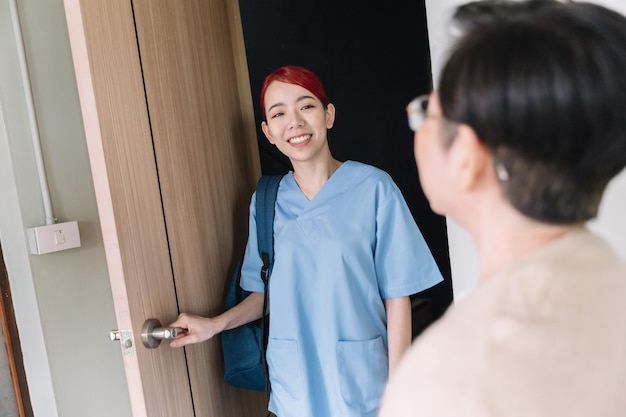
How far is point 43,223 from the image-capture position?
141 centimetres

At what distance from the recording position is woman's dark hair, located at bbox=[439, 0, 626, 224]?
39cm

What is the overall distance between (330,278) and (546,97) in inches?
26.2

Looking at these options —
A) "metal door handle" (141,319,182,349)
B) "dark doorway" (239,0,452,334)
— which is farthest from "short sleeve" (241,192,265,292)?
"dark doorway" (239,0,452,334)

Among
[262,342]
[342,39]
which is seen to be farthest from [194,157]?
[342,39]

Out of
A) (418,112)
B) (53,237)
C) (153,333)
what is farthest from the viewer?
(53,237)

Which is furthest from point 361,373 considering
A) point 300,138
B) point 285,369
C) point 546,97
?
point 546,97

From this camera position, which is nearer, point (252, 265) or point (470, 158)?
point (470, 158)

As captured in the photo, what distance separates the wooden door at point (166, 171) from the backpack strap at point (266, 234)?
5.3 inches

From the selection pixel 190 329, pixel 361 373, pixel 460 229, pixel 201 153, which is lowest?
pixel 361 373

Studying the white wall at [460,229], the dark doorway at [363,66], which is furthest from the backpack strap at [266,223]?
the dark doorway at [363,66]

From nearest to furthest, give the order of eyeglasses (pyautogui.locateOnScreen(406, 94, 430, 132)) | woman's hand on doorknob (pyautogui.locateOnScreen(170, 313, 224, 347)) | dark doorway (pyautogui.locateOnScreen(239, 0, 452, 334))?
eyeglasses (pyautogui.locateOnScreen(406, 94, 430, 132))
woman's hand on doorknob (pyautogui.locateOnScreen(170, 313, 224, 347))
dark doorway (pyautogui.locateOnScreen(239, 0, 452, 334))

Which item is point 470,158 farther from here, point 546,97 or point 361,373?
point 361,373

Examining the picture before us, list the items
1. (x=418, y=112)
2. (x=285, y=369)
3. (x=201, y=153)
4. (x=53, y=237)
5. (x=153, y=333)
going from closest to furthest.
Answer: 1. (x=418, y=112)
2. (x=153, y=333)
3. (x=285, y=369)
4. (x=201, y=153)
5. (x=53, y=237)

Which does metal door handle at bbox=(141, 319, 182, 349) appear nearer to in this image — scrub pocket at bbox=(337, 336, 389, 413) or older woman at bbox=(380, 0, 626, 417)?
scrub pocket at bbox=(337, 336, 389, 413)
